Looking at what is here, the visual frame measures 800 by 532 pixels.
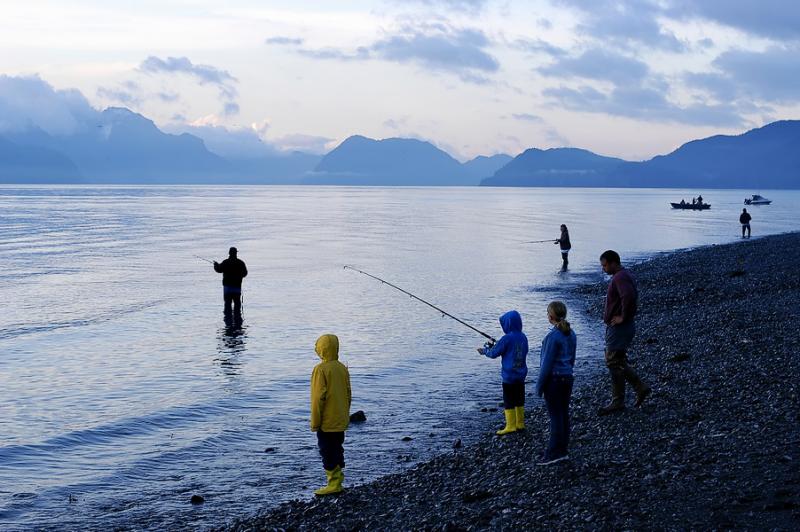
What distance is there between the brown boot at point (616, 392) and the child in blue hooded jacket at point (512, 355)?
1294 mm

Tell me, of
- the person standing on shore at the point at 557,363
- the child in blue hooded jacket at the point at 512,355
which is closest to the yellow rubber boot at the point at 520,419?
the child in blue hooded jacket at the point at 512,355

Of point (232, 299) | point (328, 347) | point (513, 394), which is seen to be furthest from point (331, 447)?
point (232, 299)

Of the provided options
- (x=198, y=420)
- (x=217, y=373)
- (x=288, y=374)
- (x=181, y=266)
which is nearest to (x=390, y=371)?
(x=288, y=374)

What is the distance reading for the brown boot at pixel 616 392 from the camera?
12148 millimetres

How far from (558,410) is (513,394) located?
216 centimetres

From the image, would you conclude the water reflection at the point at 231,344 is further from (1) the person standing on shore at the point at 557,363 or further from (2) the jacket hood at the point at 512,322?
(1) the person standing on shore at the point at 557,363

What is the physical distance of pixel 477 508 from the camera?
9.31 m

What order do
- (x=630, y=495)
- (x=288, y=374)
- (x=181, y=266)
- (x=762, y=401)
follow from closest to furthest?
(x=630, y=495) < (x=762, y=401) < (x=288, y=374) < (x=181, y=266)

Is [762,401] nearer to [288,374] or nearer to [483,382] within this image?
[483,382]

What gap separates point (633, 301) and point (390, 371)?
9.39m

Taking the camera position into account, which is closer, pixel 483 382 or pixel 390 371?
pixel 483 382

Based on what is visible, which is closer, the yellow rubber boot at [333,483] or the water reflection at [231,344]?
the yellow rubber boot at [333,483]

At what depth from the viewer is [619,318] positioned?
38.2 feet

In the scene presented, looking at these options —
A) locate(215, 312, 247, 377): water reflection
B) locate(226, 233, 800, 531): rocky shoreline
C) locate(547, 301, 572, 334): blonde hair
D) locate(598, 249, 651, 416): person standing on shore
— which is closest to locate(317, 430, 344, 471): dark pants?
locate(226, 233, 800, 531): rocky shoreline
